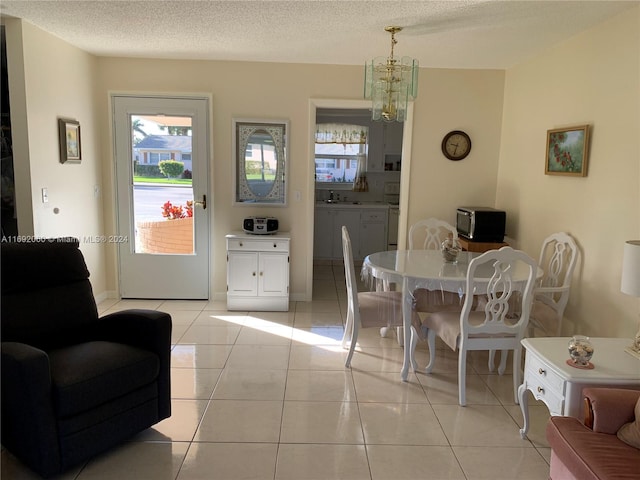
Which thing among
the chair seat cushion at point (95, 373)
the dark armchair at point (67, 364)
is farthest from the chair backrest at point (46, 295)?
the chair seat cushion at point (95, 373)

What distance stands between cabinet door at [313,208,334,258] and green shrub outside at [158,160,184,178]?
96.7 inches

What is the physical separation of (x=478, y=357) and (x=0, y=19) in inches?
166

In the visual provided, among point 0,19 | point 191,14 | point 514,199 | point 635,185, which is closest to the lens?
point 635,185

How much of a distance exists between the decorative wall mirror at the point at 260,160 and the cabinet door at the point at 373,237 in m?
2.21

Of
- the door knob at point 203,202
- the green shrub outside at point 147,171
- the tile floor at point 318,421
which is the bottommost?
the tile floor at point 318,421

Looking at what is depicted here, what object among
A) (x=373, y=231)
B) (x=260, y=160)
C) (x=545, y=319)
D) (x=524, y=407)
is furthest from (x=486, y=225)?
(x=373, y=231)

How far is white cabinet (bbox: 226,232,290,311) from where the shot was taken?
4.73 meters

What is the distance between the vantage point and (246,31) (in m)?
3.62

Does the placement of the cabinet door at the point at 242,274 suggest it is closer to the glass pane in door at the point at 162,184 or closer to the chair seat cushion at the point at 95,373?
the glass pane in door at the point at 162,184

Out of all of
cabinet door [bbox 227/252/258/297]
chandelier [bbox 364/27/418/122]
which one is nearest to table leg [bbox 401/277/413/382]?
chandelier [bbox 364/27/418/122]

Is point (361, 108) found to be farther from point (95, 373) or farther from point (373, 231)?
point (95, 373)

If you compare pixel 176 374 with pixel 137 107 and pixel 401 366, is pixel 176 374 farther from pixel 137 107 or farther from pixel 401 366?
pixel 137 107

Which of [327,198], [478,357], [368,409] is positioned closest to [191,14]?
[368,409]

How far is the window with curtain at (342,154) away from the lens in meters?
7.20
